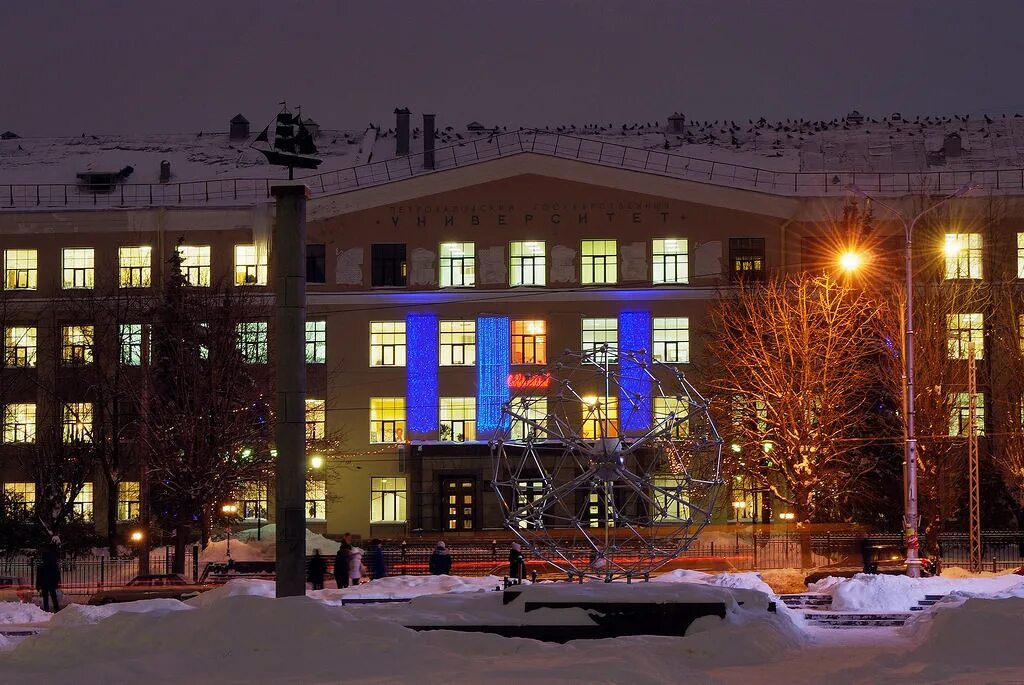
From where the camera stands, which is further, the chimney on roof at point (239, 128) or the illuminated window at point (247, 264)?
the chimney on roof at point (239, 128)

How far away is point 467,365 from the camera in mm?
62406

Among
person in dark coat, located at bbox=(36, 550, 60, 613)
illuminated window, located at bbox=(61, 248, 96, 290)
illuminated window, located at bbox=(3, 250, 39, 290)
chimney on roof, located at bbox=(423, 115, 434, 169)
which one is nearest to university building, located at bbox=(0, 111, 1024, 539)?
illuminated window, located at bbox=(61, 248, 96, 290)

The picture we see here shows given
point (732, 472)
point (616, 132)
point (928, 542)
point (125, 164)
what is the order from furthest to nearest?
point (616, 132) → point (125, 164) → point (732, 472) → point (928, 542)

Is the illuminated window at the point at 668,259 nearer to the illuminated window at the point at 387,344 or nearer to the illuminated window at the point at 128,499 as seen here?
the illuminated window at the point at 387,344

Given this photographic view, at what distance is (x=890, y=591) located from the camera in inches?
1291

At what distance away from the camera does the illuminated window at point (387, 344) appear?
205 feet

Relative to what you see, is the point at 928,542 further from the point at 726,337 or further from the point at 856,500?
the point at 726,337

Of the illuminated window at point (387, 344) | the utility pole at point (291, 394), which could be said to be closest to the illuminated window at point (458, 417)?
the illuminated window at point (387, 344)

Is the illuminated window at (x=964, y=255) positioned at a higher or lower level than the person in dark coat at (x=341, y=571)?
higher

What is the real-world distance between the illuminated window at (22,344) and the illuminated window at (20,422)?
177 cm

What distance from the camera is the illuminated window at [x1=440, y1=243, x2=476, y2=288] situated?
62.8m

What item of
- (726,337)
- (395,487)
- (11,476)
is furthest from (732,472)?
(11,476)

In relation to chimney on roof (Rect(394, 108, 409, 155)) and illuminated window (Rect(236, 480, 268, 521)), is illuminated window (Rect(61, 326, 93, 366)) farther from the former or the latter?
chimney on roof (Rect(394, 108, 409, 155))

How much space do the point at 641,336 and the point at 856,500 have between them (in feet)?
38.9
